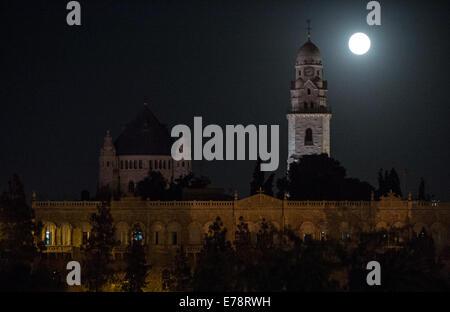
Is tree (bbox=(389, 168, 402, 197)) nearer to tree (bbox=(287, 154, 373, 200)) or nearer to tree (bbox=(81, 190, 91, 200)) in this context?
tree (bbox=(287, 154, 373, 200))

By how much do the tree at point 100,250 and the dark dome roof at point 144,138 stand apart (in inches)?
1922

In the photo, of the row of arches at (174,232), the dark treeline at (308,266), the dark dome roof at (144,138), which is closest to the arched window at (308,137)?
the row of arches at (174,232)

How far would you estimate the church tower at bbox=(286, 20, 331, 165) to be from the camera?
437ft

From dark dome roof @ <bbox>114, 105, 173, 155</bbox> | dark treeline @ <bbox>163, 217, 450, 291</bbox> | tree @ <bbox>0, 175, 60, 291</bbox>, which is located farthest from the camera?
dark dome roof @ <bbox>114, 105, 173, 155</bbox>

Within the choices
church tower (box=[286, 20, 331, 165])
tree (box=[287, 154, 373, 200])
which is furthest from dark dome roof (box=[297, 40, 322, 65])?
tree (box=[287, 154, 373, 200])

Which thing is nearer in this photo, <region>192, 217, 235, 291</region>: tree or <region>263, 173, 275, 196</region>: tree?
<region>192, 217, 235, 291</region>: tree

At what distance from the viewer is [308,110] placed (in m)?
134

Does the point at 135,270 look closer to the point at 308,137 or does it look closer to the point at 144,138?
the point at 308,137

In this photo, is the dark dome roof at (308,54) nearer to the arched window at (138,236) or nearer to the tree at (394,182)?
the tree at (394,182)

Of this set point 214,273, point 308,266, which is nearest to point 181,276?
point 214,273

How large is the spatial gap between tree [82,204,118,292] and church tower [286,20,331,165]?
31.6 meters

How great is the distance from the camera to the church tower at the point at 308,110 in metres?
133

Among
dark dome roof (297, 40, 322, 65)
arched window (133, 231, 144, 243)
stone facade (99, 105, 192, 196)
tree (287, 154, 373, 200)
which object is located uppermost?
dark dome roof (297, 40, 322, 65)
